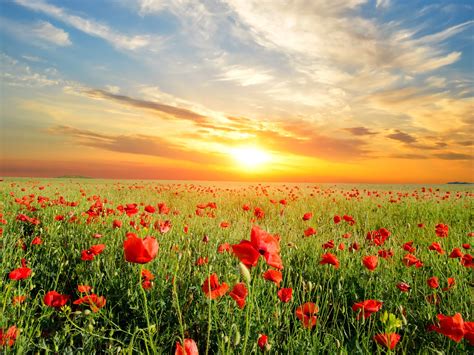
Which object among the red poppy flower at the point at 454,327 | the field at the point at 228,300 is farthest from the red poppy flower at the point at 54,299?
the red poppy flower at the point at 454,327

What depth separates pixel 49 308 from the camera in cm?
276

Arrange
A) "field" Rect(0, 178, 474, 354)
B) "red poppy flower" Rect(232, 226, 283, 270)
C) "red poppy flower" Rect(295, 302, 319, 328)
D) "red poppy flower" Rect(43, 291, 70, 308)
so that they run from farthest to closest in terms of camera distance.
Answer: "red poppy flower" Rect(43, 291, 70, 308)
"red poppy flower" Rect(295, 302, 319, 328)
"field" Rect(0, 178, 474, 354)
"red poppy flower" Rect(232, 226, 283, 270)

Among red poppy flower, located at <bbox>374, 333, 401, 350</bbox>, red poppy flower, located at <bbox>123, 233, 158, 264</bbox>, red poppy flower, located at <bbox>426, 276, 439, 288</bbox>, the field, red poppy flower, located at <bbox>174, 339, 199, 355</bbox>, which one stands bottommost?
the field

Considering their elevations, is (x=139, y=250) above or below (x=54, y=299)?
above

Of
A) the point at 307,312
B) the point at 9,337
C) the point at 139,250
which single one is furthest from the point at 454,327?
the point at 9,337

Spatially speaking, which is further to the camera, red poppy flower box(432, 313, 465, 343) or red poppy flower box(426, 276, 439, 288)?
red poppy flower box(426, 276, 439, 288)

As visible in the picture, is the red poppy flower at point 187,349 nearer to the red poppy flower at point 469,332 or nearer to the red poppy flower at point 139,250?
the red poppy flower at point 139,250

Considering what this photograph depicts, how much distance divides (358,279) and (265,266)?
92cm

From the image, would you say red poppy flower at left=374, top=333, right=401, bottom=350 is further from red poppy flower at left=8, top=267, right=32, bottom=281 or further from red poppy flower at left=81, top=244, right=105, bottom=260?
red poppy flower at left=8, top=267, right=32, bottom=281

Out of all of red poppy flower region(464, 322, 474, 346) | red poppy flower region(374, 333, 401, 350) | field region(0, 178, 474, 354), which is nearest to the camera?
red poppy flower region(464, 322, 474, 346)

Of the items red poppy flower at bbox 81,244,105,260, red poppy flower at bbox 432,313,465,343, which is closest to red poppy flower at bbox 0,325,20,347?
red poppy flower at bbox 81,244,105,260

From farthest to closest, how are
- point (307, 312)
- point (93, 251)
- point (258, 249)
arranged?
point (93, 251) → point (307, 312) → point (258, 249)

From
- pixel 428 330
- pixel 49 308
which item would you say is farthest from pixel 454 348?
pixel 49 308

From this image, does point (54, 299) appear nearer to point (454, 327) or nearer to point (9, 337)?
point (9, 337)
